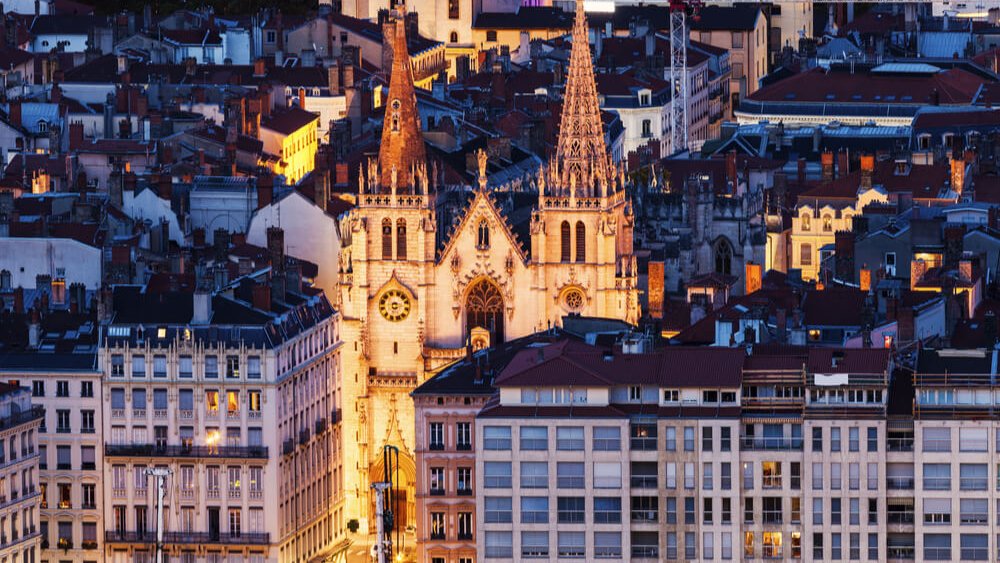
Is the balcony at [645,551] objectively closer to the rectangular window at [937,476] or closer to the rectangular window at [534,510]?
the rectangular window at [534,510]

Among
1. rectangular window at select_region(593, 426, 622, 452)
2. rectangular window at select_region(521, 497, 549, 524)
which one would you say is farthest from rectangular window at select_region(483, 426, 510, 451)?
rectangular window at select_region(593, 426, 622, 452)

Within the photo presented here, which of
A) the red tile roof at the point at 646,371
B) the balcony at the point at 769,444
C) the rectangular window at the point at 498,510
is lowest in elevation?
the rectangular window at the point at 498,510

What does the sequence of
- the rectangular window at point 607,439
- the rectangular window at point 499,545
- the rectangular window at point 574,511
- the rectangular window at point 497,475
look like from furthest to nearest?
the rectangular window at point 497,475, the rectangular window at point 499,545, the rectangular window at point 574,511, the rectangular window at point 607,439

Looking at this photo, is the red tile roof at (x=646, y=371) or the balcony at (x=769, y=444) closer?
the balcony at (x=769, y=444)

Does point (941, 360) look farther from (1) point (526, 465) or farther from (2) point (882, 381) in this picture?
(1) point (526, 465)

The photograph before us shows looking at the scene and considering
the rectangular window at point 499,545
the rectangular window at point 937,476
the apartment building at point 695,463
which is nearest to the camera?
the rectangular window at point 937,476

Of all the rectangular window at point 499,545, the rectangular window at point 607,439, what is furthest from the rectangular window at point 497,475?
the rectangular window at point 607,439

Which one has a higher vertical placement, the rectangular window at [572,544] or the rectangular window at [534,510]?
the rectangular window at [534,510]

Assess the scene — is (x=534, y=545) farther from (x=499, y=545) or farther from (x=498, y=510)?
(x=498, y=510)

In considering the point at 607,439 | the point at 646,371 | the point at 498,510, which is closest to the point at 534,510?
the point at 498,510
